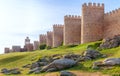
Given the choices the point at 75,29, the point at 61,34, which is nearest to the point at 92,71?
the point at 75,29

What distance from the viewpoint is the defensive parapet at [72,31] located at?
69125 millimetres

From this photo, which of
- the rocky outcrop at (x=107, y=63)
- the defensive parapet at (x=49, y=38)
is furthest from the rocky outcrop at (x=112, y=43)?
the defensive parapet at (x=49, y=38)

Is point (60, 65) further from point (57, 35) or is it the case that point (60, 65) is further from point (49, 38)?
point (49, 38)

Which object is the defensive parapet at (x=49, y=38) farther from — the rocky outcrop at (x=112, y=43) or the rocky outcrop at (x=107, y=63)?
the rocky outcrop at (x=107, y=63)

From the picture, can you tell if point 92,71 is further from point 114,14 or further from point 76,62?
point 114,14

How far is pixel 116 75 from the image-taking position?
30.0m

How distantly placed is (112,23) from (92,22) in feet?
11.5

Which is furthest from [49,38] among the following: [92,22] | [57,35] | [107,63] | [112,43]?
[107,63]

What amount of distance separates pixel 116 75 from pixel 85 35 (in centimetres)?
3269

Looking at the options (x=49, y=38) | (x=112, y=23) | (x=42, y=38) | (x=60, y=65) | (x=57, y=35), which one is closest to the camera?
(x=60, y=65)

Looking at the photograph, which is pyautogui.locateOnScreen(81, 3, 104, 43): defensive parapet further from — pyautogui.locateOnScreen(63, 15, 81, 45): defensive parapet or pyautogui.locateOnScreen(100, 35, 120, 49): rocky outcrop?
pyautogui.locateOnScreen(100, 35, 120, 49): rocky outcrop

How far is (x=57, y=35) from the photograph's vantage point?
79500 mm

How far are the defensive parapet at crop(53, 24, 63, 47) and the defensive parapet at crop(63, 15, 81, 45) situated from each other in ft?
28.9

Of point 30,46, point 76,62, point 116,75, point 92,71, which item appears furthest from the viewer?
point 30,46
